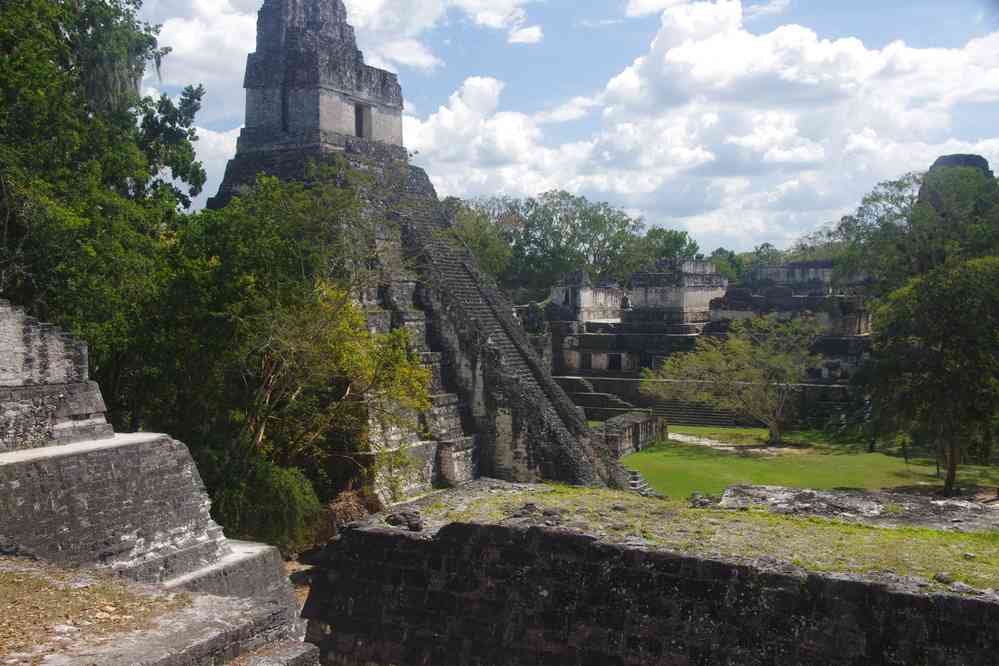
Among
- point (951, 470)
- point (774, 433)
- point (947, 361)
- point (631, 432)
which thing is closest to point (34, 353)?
point (947, 361)

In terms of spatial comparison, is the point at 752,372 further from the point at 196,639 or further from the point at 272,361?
the point at 196,639

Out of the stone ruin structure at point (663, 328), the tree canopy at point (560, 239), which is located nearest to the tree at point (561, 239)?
the tree canopy at point (560, 239)

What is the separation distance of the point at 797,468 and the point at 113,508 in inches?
544

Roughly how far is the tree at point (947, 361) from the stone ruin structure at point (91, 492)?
10919 millimetres

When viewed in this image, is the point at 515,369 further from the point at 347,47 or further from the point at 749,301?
the point at 749,301

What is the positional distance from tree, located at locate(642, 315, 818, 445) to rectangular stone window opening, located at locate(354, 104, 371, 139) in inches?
440

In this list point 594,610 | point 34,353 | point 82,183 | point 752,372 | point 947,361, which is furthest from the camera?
point 752,372

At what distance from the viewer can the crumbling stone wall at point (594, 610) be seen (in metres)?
5.15

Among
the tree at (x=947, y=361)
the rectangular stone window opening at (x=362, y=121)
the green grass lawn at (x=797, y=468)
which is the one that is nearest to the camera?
the tree at (x=947, y=361)

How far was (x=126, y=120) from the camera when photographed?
43.6 ft

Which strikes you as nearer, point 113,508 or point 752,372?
point 113,508

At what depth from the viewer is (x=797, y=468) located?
17.3 meters

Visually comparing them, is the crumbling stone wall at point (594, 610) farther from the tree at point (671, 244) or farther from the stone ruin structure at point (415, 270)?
the tree at point (671, 244)

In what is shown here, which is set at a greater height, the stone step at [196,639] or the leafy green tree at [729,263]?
the leafy green tree at [729,263]
